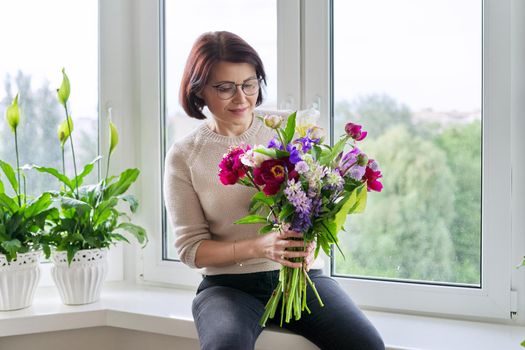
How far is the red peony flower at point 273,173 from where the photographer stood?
5.08 ft

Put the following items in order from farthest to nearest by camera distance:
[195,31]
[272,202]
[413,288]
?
[195,31]
[413,288]
[272,202]

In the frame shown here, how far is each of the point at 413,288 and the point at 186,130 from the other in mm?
1066

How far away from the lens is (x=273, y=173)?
155 cm

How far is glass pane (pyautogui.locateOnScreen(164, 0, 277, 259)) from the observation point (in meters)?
2.33

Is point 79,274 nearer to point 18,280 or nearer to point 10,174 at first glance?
point 18,280

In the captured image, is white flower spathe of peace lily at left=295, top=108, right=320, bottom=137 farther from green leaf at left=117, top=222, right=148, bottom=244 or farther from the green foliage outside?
green leaf at left=117, top=222, right=148, bottom=244

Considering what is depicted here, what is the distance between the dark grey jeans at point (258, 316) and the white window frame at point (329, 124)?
0.38m

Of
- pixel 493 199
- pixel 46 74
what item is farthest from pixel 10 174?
pixel 493 199

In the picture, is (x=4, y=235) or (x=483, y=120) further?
(x=4, y=235)

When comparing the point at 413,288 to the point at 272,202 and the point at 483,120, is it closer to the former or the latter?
the point at 483,120

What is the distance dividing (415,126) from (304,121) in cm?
60

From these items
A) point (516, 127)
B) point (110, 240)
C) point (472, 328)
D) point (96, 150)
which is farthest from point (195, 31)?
point (472, 328)

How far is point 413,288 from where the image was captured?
211 cm

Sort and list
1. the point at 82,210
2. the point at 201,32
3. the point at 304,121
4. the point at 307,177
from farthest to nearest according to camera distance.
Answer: the point at 201,32 → the point at 82,210 → the point at 304,121 → the point at 307,177
